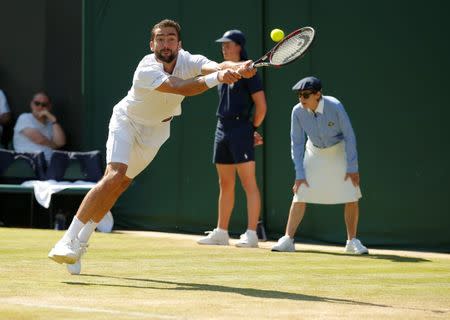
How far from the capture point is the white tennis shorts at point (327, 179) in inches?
416

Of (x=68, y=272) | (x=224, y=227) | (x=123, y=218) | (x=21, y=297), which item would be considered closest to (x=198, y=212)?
(x=123, y=218)

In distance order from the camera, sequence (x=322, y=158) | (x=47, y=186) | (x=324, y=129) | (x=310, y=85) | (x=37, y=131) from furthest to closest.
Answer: (x=37, y=131)
(x=47, y=186)
(x=322, y=158)
(x=324, y=129)
(x=310, y=85)

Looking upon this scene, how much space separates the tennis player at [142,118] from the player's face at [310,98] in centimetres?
219

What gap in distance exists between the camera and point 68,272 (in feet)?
26.6

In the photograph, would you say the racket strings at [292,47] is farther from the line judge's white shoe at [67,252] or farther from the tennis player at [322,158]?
the tennis player at [322,158]

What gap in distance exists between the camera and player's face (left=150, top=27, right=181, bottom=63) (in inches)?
328

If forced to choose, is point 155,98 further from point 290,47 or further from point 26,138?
point 26,138

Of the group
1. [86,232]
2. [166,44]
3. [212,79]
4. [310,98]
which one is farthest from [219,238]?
[212,79]

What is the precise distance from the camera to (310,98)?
34.4 ft

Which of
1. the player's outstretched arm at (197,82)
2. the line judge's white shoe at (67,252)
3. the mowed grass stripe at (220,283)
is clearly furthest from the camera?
the line judge's white shoe at (67,252)

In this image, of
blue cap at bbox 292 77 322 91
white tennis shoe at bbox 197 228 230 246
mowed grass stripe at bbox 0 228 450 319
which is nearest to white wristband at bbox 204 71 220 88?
mowed grass stripe at bbox 0 228 450 319

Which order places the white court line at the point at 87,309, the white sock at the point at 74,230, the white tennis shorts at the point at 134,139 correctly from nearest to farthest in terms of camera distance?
the white court line at the point at 87,309, the white sock at the point at 74,230, the white tennis shorts at the point at 134,139

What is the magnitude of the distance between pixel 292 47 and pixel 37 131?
6990 mm

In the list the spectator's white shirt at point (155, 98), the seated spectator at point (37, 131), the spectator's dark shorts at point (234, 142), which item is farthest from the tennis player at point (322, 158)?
the seated spectator at point (37, 131)
